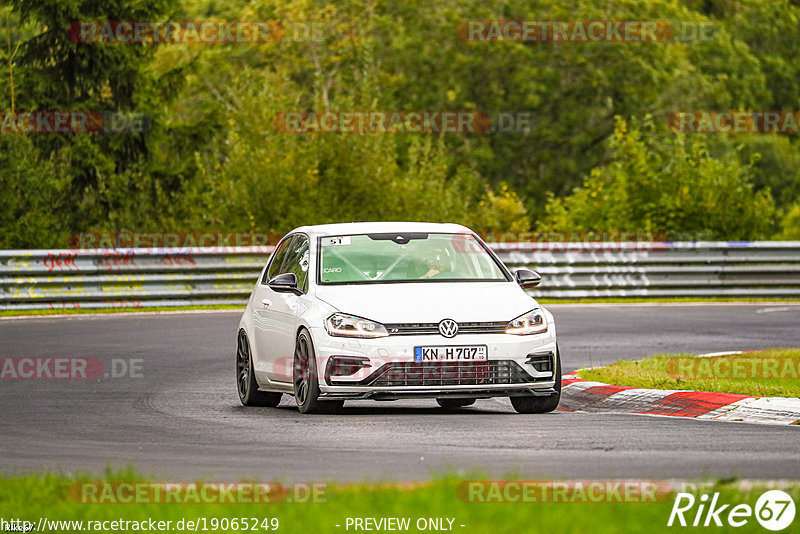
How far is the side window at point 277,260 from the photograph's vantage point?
14359 mm

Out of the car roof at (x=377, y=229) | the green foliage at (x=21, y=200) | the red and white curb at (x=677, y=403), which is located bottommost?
the green foliage at (x=21, y=200)

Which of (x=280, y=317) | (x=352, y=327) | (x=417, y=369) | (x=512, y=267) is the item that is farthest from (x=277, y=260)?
(x=512, y=267)

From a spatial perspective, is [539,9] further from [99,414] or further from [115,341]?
[99,414]

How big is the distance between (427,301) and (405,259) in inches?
42.2

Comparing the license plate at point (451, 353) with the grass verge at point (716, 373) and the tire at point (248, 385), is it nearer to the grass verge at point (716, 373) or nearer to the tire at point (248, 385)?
the tire at point (248, 385)

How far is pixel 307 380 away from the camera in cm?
1240

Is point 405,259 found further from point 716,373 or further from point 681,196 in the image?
point 681,196

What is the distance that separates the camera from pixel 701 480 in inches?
315

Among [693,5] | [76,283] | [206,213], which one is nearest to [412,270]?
[76,283]

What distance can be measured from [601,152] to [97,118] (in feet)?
103

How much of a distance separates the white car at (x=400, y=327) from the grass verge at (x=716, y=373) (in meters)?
1.57

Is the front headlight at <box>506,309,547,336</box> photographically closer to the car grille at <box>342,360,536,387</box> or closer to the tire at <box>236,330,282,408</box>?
the car grille at <box>342,360,536,387</box>

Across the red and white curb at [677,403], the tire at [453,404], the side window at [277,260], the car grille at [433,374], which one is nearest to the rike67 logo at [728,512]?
the red and white curb at [677,403]

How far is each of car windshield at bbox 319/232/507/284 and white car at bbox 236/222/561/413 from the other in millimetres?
11
